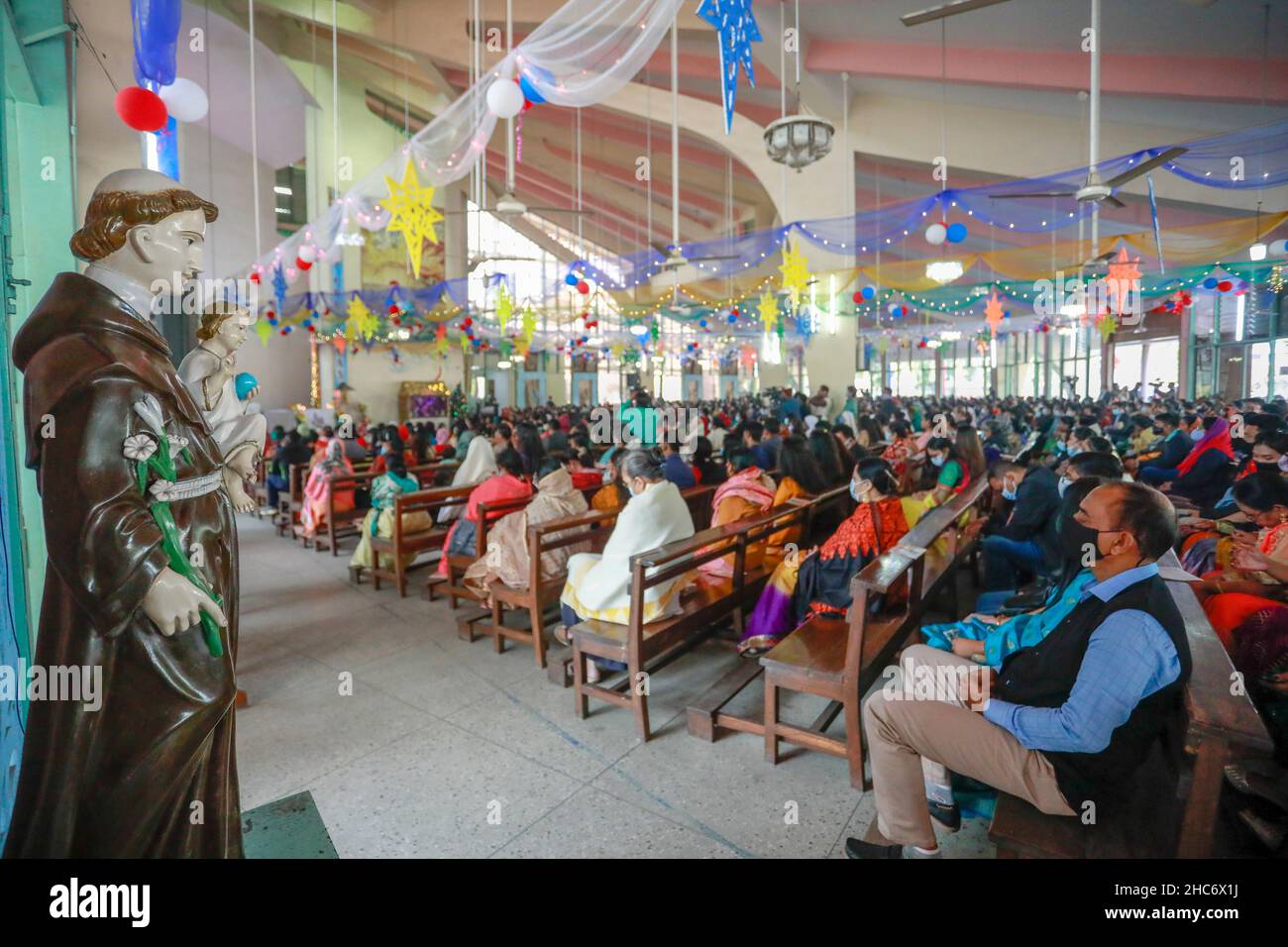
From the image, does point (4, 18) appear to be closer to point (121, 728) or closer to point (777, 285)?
point (121, 728)

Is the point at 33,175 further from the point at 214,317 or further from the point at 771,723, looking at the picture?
the point at 771,723

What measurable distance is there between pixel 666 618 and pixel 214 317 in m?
2.47

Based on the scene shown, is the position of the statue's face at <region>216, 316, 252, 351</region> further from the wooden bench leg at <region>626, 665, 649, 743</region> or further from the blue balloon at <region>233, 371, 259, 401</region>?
the wooden bench leg at <region>626, 665, 649, 743</region>

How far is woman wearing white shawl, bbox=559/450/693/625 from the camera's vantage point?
334cm

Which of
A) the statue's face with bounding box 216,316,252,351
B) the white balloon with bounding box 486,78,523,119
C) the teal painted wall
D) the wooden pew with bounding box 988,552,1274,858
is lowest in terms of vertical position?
the wooden pew with bounding box 988,552,1274,858

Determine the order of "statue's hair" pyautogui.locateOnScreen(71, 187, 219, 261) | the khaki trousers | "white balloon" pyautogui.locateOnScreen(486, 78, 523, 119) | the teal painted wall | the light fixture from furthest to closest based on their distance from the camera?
1. the light fixture
2. "white balloon" pyautogui.locateOnScreen(486, 78, 523, 119)
3. the teal painted wall
4. the khaki trousers
5. "statue's hair" pyautogui.locateOnScreen(71, 187, 219, 261)

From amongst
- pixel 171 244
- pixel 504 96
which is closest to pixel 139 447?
pixel 171 244

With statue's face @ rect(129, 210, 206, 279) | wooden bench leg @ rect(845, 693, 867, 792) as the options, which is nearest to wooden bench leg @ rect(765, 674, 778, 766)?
wooden bench leg @ rect(845, 693, 867, 792)

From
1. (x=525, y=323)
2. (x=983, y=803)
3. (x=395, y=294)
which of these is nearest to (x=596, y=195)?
(x=525, y=323)

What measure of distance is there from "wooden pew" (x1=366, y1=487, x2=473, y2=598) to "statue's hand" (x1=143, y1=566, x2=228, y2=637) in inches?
158

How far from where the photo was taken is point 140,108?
7.50 ft

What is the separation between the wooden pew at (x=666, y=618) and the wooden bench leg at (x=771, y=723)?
1.81 feet
